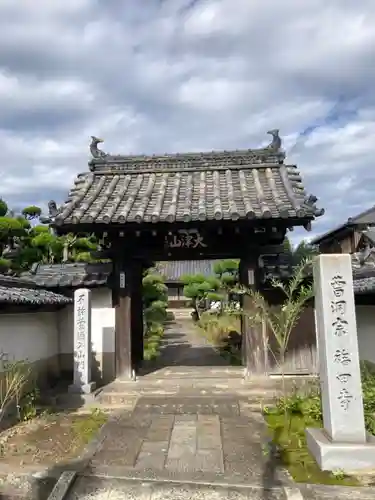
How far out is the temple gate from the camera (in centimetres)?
865

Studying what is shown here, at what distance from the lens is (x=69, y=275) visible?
10.4 m

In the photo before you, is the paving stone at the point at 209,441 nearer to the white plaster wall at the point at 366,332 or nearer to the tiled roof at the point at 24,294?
the tiled roof at the point at 24,294

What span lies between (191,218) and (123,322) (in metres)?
2.96

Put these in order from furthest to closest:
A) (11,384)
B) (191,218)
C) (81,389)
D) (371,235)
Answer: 1. (371,235)
2. (191,218)
3. (81,389)
4. (11,384)

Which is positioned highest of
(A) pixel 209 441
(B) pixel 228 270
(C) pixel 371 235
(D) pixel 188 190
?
(D) pixel 188 190

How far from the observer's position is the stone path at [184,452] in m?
4.53

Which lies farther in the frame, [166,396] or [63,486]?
[166,396]

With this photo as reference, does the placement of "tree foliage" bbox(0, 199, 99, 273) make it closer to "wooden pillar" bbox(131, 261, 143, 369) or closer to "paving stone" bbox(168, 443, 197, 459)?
"wooden pillar" bbox(131, 261, 143, 369)

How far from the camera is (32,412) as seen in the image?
7.30 meters

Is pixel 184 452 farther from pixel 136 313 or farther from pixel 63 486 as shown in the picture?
pixel 136 313

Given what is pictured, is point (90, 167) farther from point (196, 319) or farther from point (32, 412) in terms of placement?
point (196, 319)

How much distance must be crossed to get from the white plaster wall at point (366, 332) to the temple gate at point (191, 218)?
7.15 ft

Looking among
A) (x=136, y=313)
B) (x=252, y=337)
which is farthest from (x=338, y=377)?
(x=136, y=313)

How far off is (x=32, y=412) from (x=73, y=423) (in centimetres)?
86
